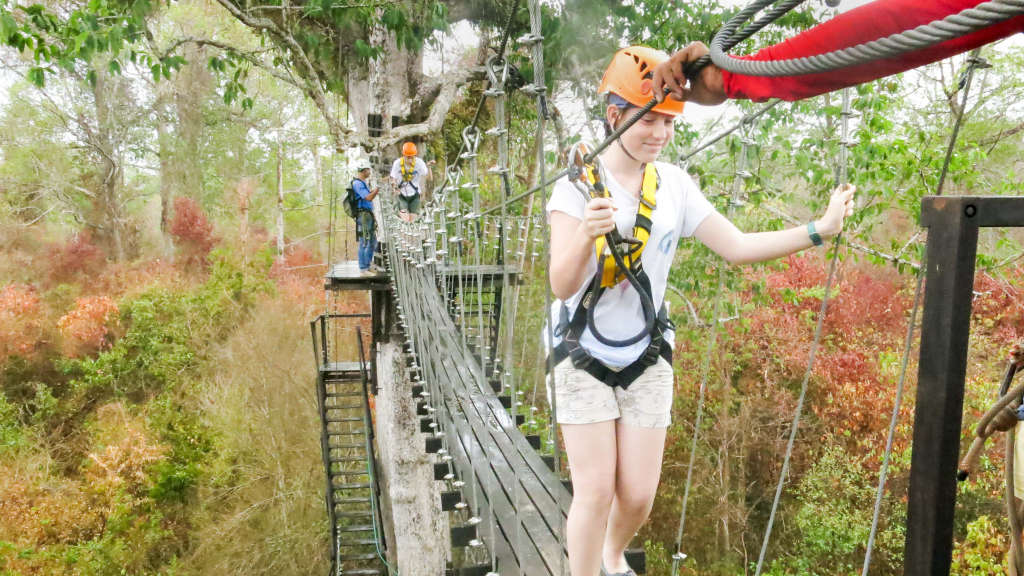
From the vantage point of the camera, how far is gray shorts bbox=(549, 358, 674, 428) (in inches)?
49.8

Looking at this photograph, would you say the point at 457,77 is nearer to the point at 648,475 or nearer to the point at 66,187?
the point at 648,475

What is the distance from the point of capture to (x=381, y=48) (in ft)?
19.1

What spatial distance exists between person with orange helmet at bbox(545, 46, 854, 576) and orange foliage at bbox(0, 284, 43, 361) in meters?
13.4

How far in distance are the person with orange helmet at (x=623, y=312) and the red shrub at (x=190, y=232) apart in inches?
593

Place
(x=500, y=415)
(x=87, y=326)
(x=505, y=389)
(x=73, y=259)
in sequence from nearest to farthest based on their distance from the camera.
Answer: (x=500, y=415) → (x=505, y=389) → (x=87, y=326) → (x=73, y=259)

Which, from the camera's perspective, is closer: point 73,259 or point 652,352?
point 652,352

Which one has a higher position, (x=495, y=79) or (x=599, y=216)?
(x=495, y=79)

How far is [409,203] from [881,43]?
5087 mm


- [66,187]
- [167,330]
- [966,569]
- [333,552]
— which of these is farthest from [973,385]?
[66,187]

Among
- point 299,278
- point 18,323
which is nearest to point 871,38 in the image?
point 18,323

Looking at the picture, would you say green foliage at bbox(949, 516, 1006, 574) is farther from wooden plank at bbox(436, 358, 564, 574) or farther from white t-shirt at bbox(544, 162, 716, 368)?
white t-shirt at bbox(544, 162, 716, 368)

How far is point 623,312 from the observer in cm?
129

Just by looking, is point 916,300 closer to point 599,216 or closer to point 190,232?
point 599,216

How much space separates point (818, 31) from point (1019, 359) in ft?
1.53
